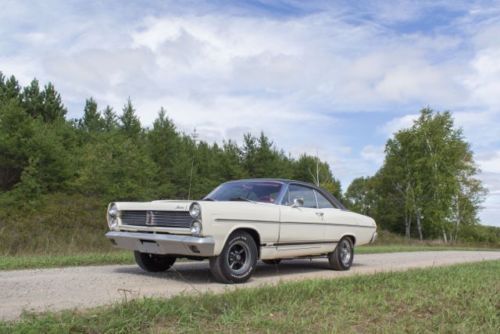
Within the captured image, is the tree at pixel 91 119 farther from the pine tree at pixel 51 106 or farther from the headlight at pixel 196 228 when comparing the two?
the headlight at pixel 196 228

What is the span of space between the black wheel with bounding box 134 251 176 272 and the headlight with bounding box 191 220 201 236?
4.95 feet

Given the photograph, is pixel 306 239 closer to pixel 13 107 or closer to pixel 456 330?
pixel 456 330

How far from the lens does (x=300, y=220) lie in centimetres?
862

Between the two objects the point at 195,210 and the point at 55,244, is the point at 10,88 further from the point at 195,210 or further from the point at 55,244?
the point at 195,210

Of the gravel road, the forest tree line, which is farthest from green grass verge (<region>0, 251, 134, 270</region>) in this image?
the forest tree line

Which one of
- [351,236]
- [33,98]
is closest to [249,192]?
[351,236]

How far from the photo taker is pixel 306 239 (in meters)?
8.74

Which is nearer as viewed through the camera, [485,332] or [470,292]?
[485,332]

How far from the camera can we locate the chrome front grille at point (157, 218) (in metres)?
7.07

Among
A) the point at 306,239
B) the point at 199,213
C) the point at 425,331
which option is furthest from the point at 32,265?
the point at 425,331

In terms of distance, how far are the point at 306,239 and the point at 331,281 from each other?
195cm

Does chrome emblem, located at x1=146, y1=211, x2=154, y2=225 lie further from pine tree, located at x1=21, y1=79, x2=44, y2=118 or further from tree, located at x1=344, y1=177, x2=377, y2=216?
tree, located at x1=344, y1=177, x2=377, y2=216

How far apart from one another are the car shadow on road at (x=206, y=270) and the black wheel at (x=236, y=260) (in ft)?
1.34

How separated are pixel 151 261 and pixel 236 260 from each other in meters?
1.65
